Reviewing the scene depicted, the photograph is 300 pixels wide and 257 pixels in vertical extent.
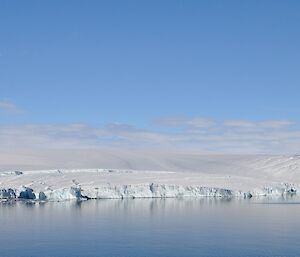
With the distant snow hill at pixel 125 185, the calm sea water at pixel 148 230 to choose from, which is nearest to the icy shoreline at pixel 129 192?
the distant snow hill at pixel 125 185

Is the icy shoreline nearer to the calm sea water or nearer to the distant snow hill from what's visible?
the distant snow hill

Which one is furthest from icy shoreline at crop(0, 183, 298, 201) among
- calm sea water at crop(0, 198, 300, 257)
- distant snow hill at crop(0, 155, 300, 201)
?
calm sea water at crop(0, 198, 300, 257)

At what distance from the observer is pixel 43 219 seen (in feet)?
96.0

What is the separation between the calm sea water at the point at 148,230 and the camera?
66.3 ft

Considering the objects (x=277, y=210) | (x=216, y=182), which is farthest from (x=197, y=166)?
(x=277, y=210)

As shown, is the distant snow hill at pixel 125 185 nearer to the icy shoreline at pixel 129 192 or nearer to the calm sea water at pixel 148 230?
the icy shoreline at pixel 129 192

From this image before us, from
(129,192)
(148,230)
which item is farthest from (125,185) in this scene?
(148,230)

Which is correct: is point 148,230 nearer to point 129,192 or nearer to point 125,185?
point 129,192

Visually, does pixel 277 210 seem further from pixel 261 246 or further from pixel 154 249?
pixel 154 249

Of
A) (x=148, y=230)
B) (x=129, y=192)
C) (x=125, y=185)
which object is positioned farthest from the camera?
(x=125, y=185)

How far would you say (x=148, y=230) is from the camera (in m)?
25.4

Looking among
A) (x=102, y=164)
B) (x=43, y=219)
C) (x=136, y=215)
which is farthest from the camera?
(x=102, y=164)

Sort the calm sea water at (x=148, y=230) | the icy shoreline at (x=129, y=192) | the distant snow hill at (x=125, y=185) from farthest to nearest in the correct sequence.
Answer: the distant snow hill at (x=125, y=185), the icy shoreline at (x=129, y=192), the calm sea water at (x=148, y=230)

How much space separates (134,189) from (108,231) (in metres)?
21.2
